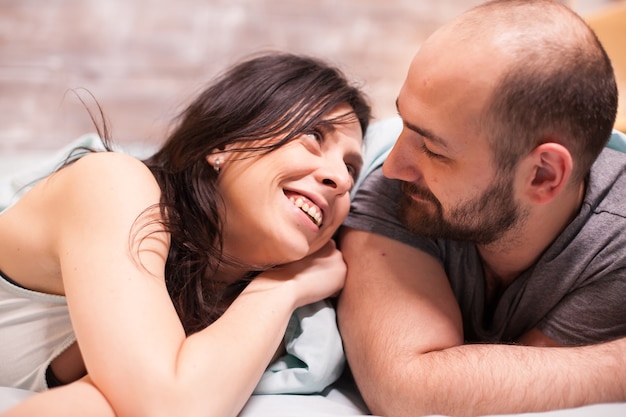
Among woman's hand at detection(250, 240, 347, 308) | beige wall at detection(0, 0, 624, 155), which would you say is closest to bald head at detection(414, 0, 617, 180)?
woman's hand at detection(250, 240, 347, 308)

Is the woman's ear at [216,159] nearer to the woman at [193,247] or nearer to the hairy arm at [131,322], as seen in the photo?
the woman at [193,247]

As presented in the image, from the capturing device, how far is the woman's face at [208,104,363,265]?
1.10 metres

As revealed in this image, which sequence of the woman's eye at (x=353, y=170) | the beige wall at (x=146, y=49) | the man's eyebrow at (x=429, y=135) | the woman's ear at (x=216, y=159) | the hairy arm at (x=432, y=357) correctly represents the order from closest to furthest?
the hairy arm at (x=432, y=357), the man's eyebrow at (x=429, y=135), the woman's ear at (x=216, y=159), the woman's eye at (x=353, y=170), the beige wall at (x=146, y=49)

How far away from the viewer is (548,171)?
3.47 feet

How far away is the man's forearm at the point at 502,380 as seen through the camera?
0.95 metres

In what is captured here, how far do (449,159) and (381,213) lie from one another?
225mm

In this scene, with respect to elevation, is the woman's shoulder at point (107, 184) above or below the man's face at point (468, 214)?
above

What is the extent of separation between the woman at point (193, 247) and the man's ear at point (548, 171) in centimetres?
34

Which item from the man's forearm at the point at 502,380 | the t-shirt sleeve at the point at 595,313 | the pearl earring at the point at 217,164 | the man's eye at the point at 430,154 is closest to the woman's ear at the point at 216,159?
the pearl earring at the point at 217,164

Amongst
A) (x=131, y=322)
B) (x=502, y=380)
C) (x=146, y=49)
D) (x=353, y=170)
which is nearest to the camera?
(x=131, y=322)

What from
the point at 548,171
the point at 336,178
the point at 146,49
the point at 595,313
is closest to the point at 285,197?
the point at 336,178

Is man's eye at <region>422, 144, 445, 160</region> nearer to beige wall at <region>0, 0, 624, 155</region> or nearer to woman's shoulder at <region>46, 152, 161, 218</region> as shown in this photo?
woman's shoulder at <region>46, 152, 161, 218</region>

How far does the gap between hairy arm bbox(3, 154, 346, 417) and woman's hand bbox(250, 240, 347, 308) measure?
0.06 meters

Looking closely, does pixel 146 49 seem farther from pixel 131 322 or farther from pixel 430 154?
pixel 131 322
